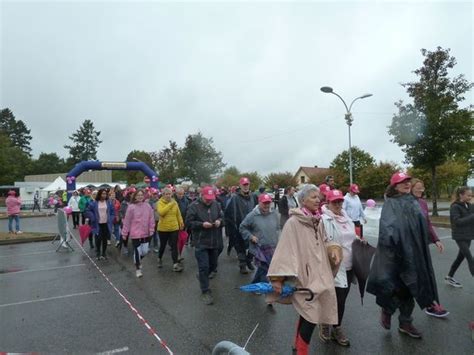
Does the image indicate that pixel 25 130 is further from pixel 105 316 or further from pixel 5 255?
pixel 105 316

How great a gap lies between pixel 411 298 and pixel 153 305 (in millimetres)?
3614

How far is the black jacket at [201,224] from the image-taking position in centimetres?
572

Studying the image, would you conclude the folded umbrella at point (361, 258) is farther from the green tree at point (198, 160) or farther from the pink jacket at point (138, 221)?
→ the green tree at point (198, 160)

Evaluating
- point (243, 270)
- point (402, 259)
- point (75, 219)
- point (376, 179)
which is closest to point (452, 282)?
point (402, 259)

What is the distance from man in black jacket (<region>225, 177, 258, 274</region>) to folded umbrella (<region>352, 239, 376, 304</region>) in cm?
378

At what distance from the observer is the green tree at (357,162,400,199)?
122ft

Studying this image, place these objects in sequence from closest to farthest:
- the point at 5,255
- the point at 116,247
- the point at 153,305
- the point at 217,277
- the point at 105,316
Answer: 1. the point at 105,316
2. the point at 153,305
3. the point at 217,277
4. the point at 5,255
5. the point at 116,247

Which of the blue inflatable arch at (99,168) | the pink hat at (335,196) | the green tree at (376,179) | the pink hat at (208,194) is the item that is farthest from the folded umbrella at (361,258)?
the green tree at (376,179)

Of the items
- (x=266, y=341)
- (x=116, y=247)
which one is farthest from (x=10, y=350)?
(x=116, y=247)

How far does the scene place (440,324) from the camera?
14.2 feet

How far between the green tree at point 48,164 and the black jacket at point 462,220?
103335 mm

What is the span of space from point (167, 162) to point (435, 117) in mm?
55477

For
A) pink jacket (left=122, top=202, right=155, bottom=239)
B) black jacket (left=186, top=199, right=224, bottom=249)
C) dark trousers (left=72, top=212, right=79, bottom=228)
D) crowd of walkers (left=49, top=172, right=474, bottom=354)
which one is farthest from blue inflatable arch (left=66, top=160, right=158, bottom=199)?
→ crowd of walkers (left=49, top=172, right=474, bottom=354)

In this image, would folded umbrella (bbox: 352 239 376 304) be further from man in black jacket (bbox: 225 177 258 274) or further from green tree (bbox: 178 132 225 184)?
green tree (bbox: 178 132 225 184)
